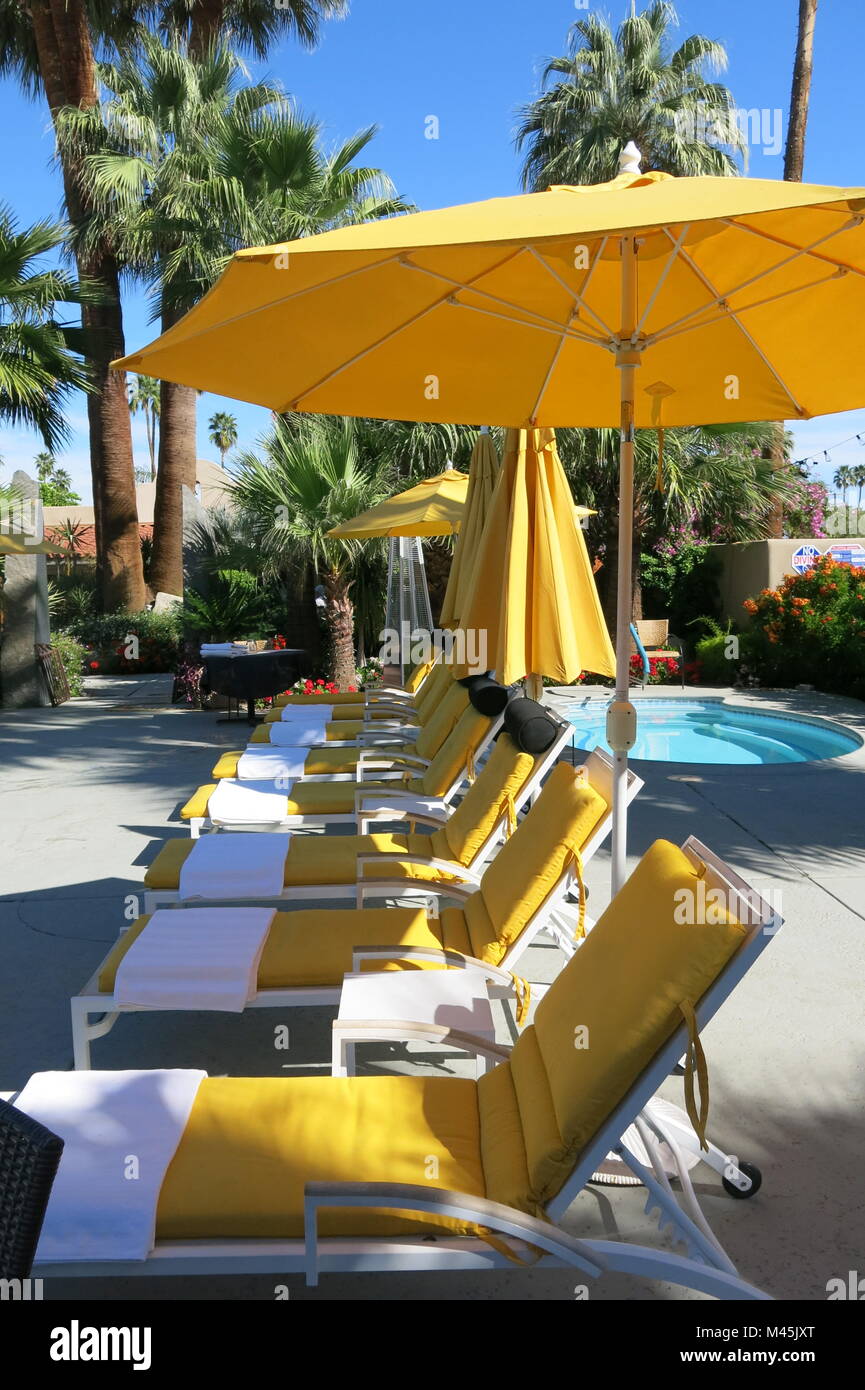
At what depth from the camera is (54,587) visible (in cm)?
2041

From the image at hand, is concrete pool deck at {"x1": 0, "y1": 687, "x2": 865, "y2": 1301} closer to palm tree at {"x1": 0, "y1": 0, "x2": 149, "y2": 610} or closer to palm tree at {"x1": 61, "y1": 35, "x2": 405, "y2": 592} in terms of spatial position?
palm tree at {"x1": 61, "y1": 35, "x2": 405, "y2": 592}

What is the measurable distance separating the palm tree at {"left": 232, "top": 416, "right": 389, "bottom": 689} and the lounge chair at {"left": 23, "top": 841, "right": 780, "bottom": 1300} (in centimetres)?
872

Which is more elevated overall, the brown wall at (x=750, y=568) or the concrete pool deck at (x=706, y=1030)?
the brown wall at (x=750, y=568)

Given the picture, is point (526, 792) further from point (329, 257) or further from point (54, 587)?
point (54, 587)

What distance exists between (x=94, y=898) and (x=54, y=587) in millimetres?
16528

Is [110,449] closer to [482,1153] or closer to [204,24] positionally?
[204,24]

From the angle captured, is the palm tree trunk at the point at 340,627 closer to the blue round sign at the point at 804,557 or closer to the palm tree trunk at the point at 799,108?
the blue round sign at the point at 804,557

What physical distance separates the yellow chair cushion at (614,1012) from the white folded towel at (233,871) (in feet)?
5.75

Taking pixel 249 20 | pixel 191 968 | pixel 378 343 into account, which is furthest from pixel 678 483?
pixel 249 20

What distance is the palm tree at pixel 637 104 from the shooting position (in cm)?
1961

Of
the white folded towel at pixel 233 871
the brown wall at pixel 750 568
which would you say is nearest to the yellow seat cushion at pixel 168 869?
the white folded towel at pixel 233 871

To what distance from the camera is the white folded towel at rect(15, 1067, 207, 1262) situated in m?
2.10

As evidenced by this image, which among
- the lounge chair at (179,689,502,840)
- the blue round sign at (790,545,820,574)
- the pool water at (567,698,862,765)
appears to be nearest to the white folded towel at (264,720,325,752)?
the lounge chair at (179,689,502,840)
